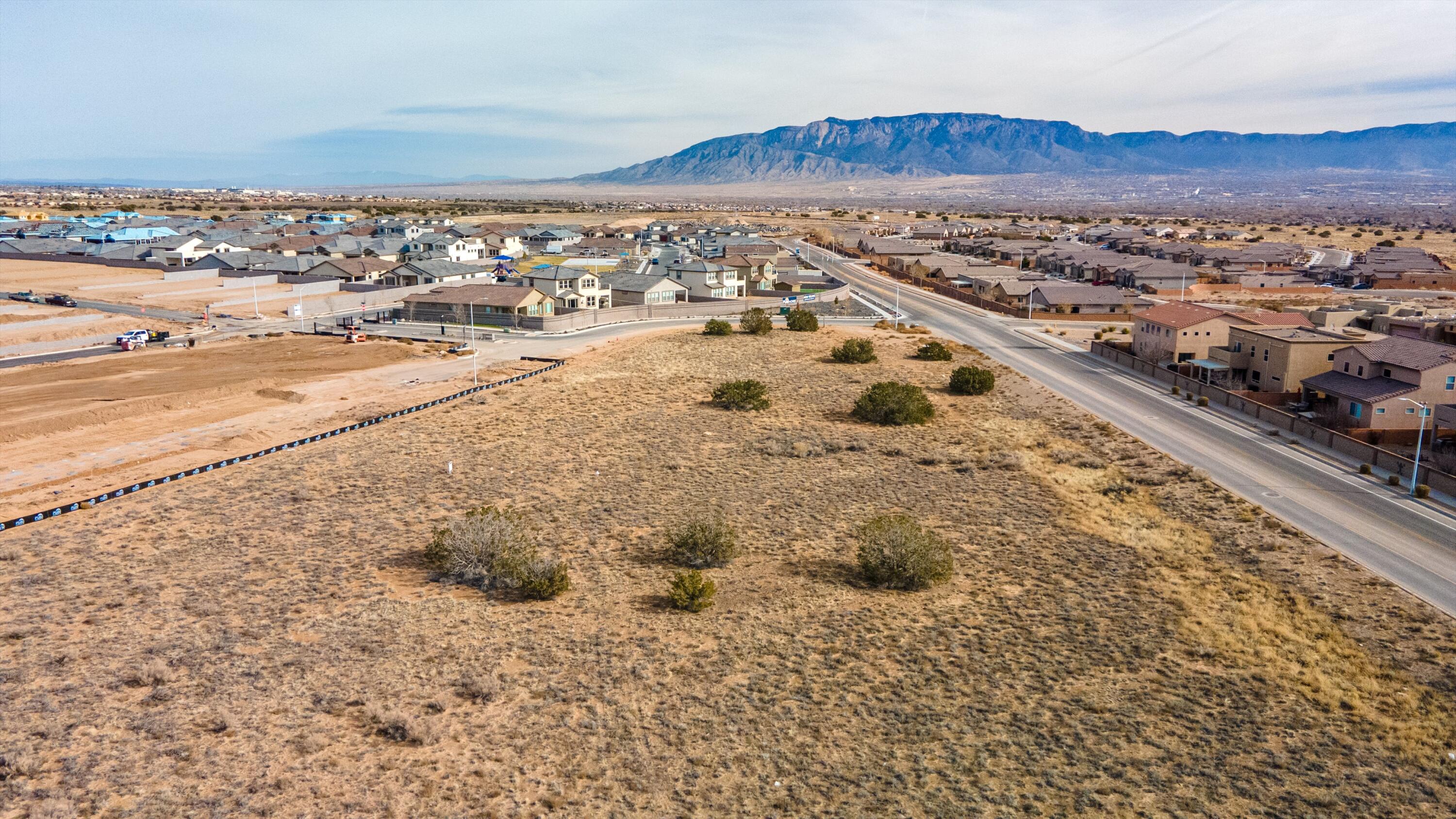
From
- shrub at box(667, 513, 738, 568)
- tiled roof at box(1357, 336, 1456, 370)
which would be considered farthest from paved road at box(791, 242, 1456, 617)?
shrub at box(667, 513, 738, 568)

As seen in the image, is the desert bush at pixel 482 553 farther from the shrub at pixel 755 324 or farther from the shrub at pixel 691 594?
the shrub at pixel 755 324

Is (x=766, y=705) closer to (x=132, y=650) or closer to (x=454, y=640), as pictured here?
(x=454, y=640)

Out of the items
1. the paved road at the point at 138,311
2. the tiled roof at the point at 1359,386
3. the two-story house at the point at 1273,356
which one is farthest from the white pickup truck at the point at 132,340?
the tiled roof at the point at 1359,386

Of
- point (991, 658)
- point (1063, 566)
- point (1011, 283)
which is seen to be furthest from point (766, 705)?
point (1011, 283)

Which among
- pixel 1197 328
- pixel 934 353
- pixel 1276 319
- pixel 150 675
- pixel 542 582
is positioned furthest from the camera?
pixel 934 353

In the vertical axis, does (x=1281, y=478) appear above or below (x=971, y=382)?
below

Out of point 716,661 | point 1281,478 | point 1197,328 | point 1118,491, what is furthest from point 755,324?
point 716,661

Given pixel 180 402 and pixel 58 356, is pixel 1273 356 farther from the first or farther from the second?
pixel 58 356
